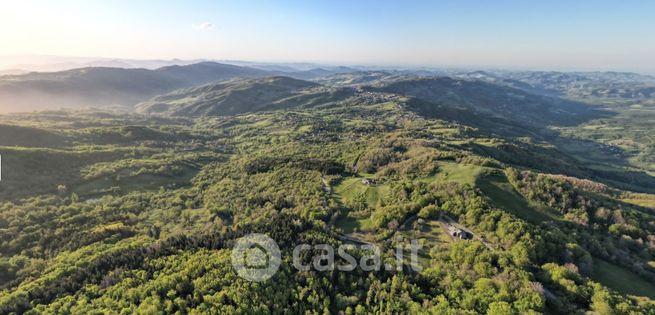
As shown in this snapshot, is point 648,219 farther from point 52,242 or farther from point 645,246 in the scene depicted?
point 52,242

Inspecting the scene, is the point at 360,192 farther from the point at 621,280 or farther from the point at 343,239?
the point at 621,280

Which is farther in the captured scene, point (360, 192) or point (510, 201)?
point (360, 192)

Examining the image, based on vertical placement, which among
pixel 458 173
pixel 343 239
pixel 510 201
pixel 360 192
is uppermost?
pixel 458 173

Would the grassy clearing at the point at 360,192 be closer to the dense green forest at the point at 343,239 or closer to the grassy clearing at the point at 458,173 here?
the dense green forest at the point at 343,239

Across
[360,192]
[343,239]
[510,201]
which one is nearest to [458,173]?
[510,201]

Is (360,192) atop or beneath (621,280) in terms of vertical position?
beneath

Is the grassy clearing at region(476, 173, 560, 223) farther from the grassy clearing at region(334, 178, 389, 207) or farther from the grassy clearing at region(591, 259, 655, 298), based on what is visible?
the grassy clearing at region(334, 178, 389, 207)

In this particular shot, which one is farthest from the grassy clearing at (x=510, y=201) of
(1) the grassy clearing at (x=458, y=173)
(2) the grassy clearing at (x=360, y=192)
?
(2) the grassy clearing at (x=360, y=192)
